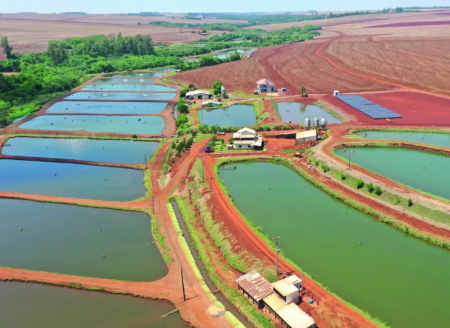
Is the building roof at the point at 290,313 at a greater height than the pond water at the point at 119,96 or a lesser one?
lesser

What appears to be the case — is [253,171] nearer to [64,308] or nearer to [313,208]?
[313,208]

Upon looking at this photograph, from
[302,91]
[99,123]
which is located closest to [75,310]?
[99,123]

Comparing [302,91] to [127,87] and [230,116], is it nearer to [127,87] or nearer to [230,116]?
[230,116]

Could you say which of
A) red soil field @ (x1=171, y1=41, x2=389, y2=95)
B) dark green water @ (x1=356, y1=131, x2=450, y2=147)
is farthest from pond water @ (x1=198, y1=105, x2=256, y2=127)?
dark green water @ (x1=356, y1=131, x2=450, y2=147)

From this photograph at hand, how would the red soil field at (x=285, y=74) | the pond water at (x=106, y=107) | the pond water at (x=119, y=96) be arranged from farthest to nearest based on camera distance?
the pond water at (x=119, y=96), the red soil field at (x=285, y=74), the pond water at (x=106, y=107)

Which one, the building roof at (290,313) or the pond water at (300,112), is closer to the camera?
the building roof at (290,313)

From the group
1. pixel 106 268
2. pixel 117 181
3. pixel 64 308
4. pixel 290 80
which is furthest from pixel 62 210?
pixel 290 80

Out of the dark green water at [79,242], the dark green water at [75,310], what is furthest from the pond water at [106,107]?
the dark green water at [75,310]

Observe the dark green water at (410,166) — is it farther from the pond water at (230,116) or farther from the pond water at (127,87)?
the pond water at (127,87)
